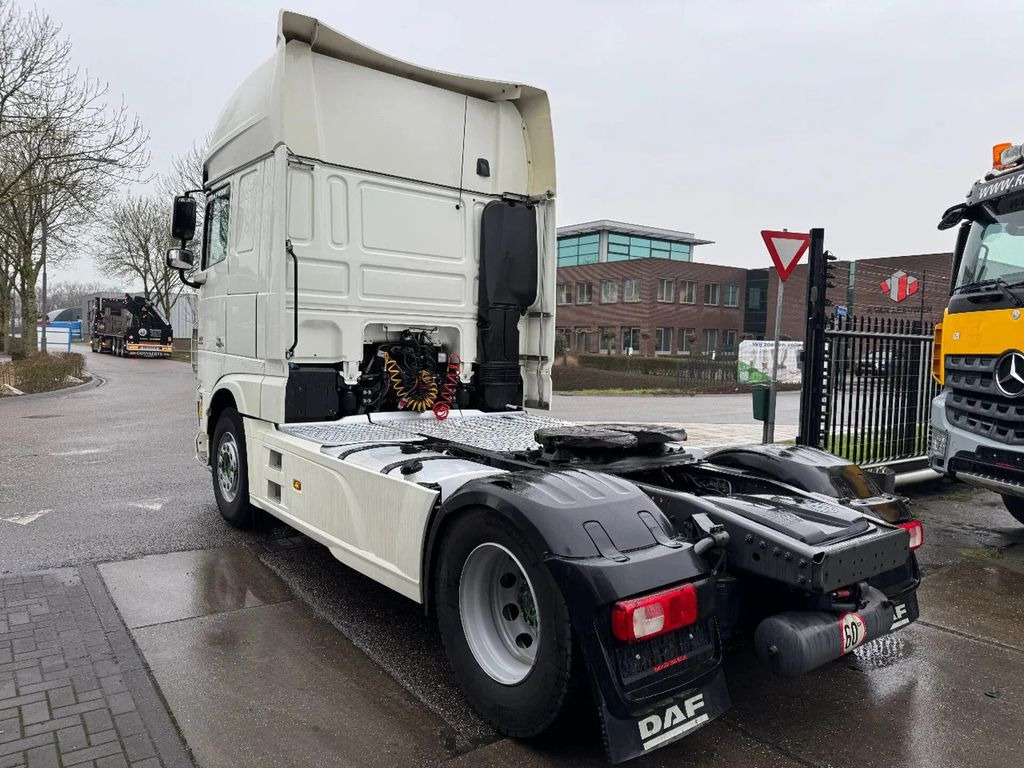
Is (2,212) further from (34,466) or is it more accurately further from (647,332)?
(647,332)

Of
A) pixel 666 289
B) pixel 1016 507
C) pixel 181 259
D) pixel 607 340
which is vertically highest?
pixel 666 289

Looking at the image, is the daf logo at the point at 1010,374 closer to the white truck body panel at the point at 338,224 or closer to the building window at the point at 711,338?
the white truck body panel at the point at 338,224

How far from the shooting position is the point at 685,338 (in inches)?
2051

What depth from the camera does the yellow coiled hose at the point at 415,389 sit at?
553 centimetres

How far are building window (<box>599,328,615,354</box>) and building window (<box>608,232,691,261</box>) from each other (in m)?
7.47

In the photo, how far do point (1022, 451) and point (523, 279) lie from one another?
3877 millimetres

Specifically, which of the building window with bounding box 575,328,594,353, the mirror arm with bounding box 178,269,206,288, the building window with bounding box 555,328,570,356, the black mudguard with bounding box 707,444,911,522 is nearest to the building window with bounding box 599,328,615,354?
the building window with bounding box 575,328,594,353

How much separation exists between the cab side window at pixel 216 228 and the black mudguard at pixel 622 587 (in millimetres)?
4074

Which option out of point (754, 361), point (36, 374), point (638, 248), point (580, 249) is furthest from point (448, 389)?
point (638, 248)

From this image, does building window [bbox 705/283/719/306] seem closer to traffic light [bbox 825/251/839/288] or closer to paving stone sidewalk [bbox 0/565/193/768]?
traffic light [bbox 825/251/839/288]

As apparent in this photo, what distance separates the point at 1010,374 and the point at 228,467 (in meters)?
5.88

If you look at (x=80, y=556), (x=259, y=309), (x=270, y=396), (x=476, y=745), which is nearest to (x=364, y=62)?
(x=259, y=309)

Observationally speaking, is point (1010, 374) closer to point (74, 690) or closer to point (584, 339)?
point (74, 690)

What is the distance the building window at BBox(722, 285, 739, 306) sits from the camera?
53.8 metres
